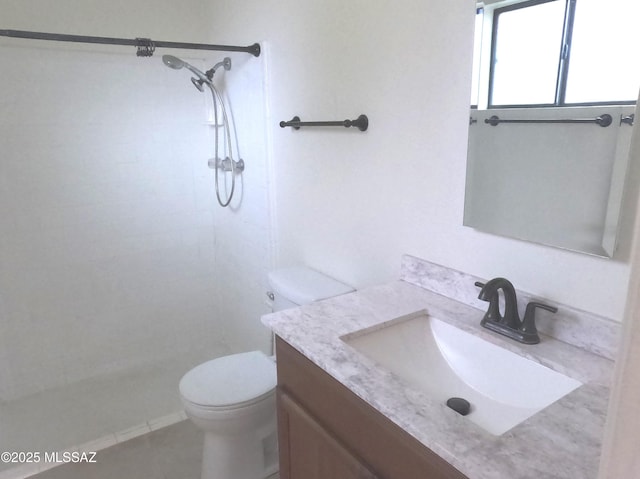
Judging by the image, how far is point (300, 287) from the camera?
6.07 feet

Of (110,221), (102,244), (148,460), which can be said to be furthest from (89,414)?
(110,221)

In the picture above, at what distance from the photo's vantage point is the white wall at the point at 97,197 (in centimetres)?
247

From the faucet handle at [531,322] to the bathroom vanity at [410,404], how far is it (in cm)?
2

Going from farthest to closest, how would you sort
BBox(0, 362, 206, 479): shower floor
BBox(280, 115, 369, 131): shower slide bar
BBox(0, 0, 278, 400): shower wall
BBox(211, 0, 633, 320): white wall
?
BBox(0, 0, 278, 400): shower wall → BBox(0, 362, 206, 479): shower floor → BBox(280, 115, 369, 131): shower slide bar → BBox(211, 0, 633, 320): white wall

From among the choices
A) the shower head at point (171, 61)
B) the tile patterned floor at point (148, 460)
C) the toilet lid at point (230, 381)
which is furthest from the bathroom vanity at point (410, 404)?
the shower head at point (171, 61)

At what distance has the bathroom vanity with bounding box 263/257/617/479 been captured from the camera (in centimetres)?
79

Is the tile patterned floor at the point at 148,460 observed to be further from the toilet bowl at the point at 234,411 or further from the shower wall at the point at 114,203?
the shower wall at the point at 114,203

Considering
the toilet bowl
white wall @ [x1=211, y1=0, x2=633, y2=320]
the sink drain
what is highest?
white wall @ [x1=211, y1=0, x2=633, y2=320]

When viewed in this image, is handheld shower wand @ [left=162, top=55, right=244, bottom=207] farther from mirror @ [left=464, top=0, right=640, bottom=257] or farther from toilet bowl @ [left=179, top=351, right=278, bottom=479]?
mirror @ [left=464, top=0, right=640, bottom=257]

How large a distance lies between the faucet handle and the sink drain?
0.22 metres

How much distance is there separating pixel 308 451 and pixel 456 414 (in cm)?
54

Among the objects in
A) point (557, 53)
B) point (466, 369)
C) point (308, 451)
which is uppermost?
point (557, 53)

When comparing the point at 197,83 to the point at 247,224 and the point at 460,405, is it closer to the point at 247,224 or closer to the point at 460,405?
the point at 247,224

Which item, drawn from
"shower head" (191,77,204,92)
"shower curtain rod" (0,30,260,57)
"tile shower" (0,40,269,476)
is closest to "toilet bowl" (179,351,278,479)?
"tile shower" (0,40,269,476)
